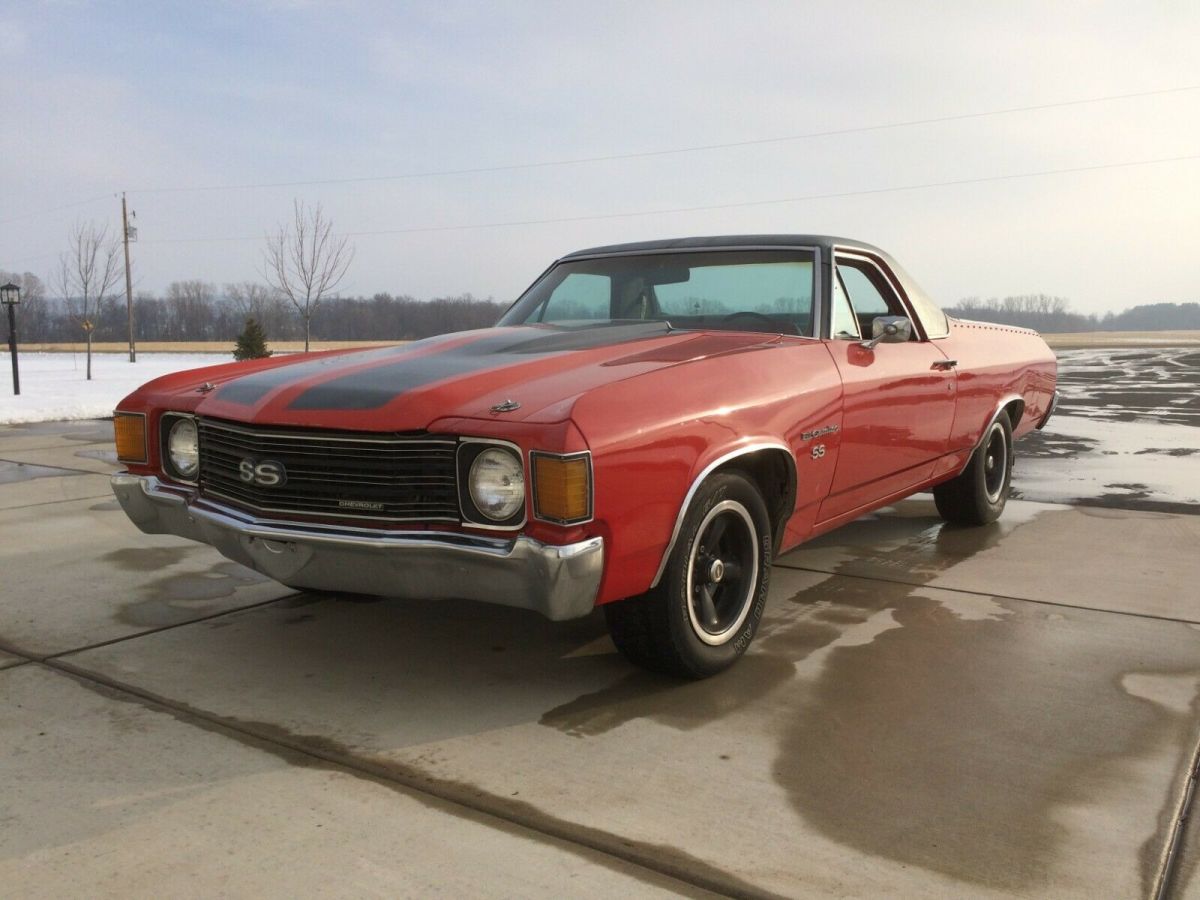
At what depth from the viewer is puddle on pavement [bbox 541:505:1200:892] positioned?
2301 millimetres

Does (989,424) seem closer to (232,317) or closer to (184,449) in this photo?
(184,449)

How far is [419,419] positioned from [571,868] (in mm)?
1256

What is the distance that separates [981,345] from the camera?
5371mm

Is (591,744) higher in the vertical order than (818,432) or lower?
lower

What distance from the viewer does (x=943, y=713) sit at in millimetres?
2980

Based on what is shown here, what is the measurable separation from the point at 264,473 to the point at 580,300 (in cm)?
193

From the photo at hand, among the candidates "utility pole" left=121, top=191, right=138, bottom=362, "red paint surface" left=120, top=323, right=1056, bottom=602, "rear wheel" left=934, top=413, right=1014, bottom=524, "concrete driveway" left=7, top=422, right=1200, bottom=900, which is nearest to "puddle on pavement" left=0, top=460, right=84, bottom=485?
"concrete driveway" left=7, top=422, right=1200, bottom=900

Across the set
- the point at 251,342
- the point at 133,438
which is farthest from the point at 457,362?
the point at 251,342

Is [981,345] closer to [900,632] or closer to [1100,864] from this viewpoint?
[900,632]

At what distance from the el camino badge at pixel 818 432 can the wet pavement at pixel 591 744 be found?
0.74 metres

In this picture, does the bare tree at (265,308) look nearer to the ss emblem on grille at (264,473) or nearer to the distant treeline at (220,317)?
the distant treeline at (220,317)

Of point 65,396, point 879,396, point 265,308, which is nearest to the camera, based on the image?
point 879,396

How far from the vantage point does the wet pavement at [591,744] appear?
2139 mm

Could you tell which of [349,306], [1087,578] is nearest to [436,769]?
[1087,578]
